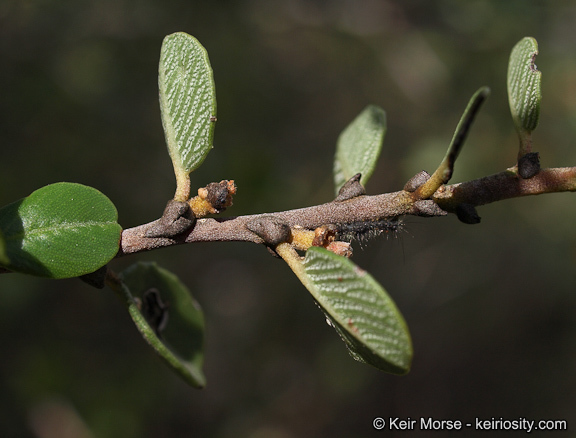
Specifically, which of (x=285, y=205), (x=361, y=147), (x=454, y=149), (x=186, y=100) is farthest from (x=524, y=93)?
(x=285, y=205)

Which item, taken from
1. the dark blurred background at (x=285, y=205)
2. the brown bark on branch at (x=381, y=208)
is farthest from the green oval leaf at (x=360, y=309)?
the dark blurred background at (x=285, y=205)

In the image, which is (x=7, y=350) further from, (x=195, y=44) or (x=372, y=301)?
(x=372, y=301)

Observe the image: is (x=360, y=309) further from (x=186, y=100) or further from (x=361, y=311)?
(x=186, y=100)

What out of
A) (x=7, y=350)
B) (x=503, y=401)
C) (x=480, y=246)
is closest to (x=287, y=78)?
(x=480, y=246)

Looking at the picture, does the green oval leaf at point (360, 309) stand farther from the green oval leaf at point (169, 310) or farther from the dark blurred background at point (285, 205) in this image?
the dark blurred background at point (285, 205)

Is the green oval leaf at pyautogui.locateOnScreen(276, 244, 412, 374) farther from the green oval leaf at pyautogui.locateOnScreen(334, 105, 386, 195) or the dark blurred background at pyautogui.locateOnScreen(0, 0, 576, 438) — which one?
the dark blurred background at pyautogui.locateOnScreen(0, 0, 576, 438)
